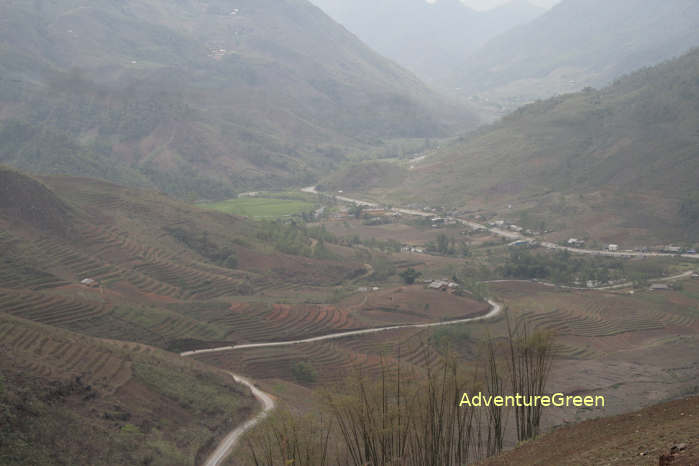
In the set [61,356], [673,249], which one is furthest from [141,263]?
[673,249]

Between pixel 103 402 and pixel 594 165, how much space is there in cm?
9372

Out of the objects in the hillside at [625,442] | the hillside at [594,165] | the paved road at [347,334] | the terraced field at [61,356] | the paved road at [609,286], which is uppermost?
the hillside at [594,165]

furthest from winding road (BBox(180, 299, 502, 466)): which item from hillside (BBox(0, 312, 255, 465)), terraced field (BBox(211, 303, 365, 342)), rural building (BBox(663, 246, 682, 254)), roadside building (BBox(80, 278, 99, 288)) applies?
rural building (BBox(663, 246, 682, 254))

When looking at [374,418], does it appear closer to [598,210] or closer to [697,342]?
[697,342]

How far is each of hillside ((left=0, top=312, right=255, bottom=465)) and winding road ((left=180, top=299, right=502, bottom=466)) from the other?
64 cm

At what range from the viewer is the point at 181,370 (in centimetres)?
3275

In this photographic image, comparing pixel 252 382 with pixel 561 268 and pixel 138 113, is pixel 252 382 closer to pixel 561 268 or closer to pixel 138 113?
pixel 561 268

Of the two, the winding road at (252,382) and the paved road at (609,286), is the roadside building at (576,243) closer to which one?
the paved road at (609,286)

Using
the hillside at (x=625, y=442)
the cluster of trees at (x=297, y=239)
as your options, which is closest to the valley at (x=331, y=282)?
the hillside at (x=625, y=442)

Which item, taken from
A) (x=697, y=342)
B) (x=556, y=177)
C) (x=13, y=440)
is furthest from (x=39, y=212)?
(x=556, y=177)

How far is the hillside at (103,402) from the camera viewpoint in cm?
2192

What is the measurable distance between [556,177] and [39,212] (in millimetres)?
81300

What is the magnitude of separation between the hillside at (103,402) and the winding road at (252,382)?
64 cm

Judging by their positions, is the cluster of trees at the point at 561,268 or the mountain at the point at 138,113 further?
the mountain at the point at 138,113
